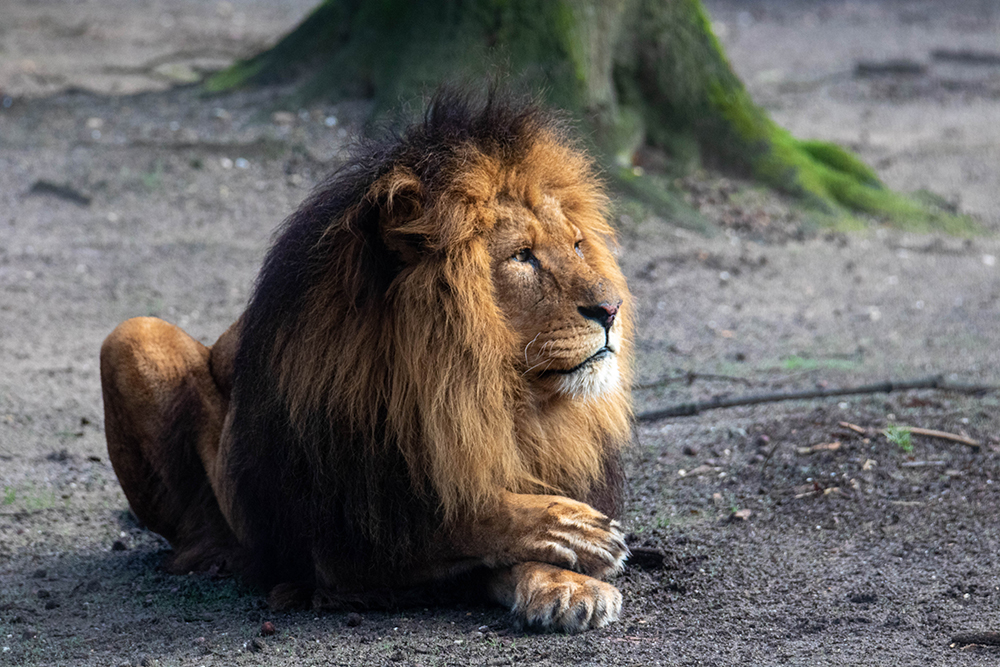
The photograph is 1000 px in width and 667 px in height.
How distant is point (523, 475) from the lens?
3059mm

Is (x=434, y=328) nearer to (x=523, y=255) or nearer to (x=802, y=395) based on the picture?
(x=523, y=255)

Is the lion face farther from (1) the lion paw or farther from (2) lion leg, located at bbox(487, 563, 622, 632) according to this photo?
(2) lion leg, located at bbox(487, 563, 622, 632)

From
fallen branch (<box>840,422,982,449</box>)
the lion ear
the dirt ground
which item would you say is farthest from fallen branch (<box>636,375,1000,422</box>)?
the lion ear

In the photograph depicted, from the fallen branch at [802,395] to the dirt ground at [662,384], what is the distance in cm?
4

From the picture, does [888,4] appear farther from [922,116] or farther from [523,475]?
[523,475]

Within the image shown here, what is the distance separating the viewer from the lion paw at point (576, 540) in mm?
2938

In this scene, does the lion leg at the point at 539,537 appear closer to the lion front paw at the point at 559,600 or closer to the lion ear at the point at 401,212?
the lion front paw at the point at 559,600

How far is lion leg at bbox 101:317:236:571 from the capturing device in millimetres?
3557

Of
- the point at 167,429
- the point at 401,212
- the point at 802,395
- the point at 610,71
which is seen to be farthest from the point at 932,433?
the point at 610,71

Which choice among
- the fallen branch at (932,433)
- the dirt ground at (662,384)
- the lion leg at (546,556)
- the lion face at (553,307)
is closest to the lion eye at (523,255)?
the lion face at (553,307)

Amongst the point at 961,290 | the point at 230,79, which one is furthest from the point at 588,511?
the point at 230,79

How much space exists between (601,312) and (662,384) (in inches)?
94.1

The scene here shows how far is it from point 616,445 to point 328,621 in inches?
38.9

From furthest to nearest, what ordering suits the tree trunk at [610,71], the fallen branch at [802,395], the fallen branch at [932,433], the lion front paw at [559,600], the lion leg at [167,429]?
the tree trunk at [610,71], the fallen branch at [802,395], the fallen branch at [932,433], the lion leg at [167,429], the lion front paw at [559,600]
